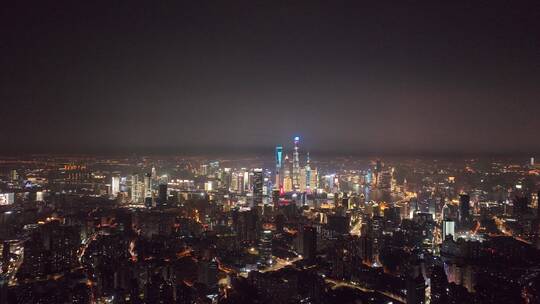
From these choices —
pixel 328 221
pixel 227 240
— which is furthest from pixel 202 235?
pixel 328 221

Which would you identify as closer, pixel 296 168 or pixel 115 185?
pixel 115 185

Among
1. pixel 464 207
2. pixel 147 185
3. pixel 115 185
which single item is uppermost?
pixel 115 185

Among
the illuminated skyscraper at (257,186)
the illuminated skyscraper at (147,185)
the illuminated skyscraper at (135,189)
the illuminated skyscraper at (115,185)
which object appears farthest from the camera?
the illuminated skyscraper at (257,186)

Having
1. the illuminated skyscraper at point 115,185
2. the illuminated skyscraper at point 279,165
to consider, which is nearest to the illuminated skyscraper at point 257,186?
the illuminated skyscraper at point 279,165

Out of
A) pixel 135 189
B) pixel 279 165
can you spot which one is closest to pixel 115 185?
pixel 135 189

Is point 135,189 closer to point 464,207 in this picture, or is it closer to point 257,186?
point 257,186

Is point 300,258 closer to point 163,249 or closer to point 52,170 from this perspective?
point 163,249

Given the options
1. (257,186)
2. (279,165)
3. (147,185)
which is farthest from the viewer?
(279,165)

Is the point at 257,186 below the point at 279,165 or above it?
below

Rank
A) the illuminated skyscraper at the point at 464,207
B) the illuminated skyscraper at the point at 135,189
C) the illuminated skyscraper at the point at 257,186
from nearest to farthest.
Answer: the illuminated skyscraper at the point at 464,207 < the illuminated skyscraper at the point at 135,189 < the illuminated skyscraper at the point at 257,186

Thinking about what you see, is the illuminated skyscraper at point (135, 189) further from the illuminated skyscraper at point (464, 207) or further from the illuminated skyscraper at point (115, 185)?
the illuminated skyscraper at point (464, 207)

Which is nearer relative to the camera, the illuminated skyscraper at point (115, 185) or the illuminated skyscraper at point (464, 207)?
the illuminated skyscraper at point (464, 207)
